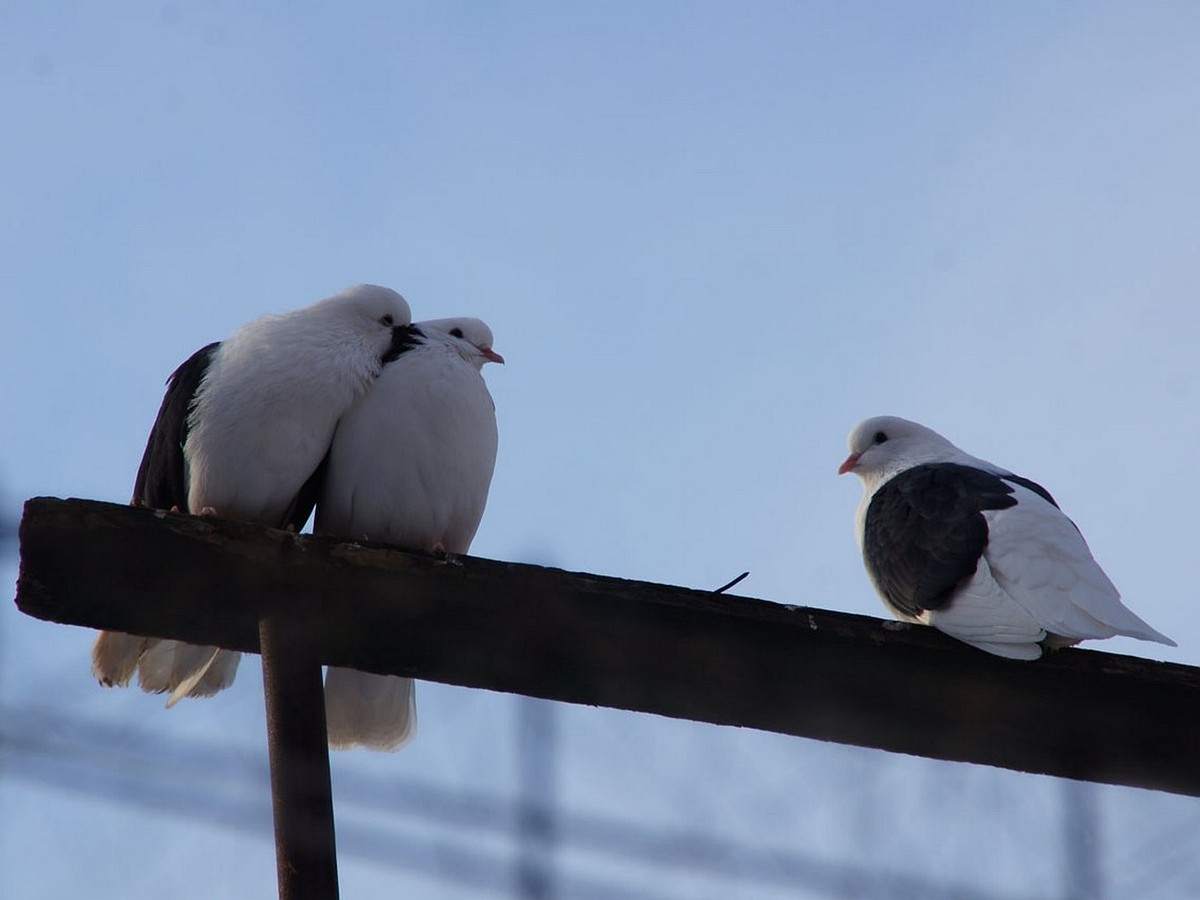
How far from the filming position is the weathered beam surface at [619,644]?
3.53m

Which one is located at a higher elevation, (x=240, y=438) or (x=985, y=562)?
(x=240, y=438)

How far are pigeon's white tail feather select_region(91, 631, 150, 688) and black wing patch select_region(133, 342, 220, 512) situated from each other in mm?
501

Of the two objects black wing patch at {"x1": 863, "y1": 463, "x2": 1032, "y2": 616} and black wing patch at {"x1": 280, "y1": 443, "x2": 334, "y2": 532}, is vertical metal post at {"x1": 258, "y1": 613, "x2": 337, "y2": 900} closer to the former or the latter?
black wing patch at {"x1": 280, "y1": 443, "x2": 334, "y2": 532}

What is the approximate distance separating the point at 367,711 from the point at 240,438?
0.87 m

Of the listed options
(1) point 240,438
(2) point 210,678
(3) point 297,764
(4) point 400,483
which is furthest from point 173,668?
(3) point 297,764

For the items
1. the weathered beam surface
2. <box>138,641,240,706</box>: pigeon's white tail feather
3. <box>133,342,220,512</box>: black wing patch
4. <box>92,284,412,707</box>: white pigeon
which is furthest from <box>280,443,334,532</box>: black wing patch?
the weathered beam surface

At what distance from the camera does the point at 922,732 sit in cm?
394

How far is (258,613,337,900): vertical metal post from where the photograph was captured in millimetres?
3096

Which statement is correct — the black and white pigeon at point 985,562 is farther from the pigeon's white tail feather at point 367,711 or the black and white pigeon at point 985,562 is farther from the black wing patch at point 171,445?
the black wing patch at point 171,445

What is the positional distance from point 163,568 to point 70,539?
20 centimetres

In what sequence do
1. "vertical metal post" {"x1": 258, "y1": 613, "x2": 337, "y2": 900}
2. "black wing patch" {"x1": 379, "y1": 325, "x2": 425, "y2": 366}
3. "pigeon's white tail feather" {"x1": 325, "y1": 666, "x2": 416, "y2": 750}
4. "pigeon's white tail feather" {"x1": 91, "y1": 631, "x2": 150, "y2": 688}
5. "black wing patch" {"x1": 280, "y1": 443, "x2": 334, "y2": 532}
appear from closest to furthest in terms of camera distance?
1. "vertical metal post" {"x1": 258, "y1": 613, "x2": 337, "y2": 900}
2. "pigeon's white tail feather" {"x1": 91, "y1": 631, "x2": 150, "y2": 688}
3. "pigeon's white tail feather" {"x1": 325, "y1": 666, "x2": 416, "y2": 750}
4. "black wing patch" {"x1": 280, "y1": 443, "x2": 334, "y2": 532}
5. "black wing patch" {"x1": 379, "y1": 325, "x2": 425, "y2": 366}

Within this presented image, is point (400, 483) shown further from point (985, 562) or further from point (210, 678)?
point (985, 562)

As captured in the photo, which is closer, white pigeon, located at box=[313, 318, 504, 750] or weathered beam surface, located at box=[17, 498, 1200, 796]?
weathered beam surface, located at box=[17, 498, 1200, 796]

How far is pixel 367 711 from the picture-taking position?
4766 mm
